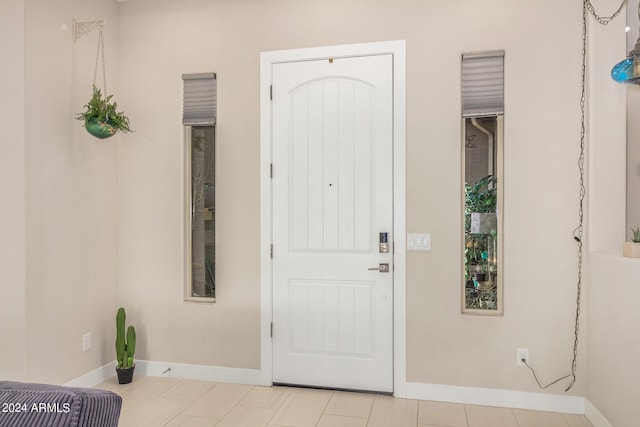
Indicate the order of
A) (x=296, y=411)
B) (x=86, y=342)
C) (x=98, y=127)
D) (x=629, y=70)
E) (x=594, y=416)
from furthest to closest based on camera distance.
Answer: (x=86, y=342) < (x=98, y=127) < (x=296, y=411) < (x=594, y=416) < (x=629, y=70)

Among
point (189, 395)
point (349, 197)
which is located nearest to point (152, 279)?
point (189, 395)

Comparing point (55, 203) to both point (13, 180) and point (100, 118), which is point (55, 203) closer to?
point (13, 180)

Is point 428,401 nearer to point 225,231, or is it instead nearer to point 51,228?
point 225,231

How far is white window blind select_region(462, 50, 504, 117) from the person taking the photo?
9.65 ft

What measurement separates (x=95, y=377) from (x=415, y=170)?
2.74 m

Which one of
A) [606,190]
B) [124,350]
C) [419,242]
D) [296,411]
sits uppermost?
[606,190]

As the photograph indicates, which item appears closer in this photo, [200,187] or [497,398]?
[497,398]

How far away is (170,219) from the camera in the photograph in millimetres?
3516

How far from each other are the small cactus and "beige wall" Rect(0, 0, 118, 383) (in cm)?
19

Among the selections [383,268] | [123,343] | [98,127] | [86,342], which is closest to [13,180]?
[98,127]

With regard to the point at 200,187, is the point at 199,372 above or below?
below

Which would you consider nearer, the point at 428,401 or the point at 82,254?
the point at 428,401

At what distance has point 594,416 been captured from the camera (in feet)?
8.81

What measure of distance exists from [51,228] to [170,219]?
31.8 inches
